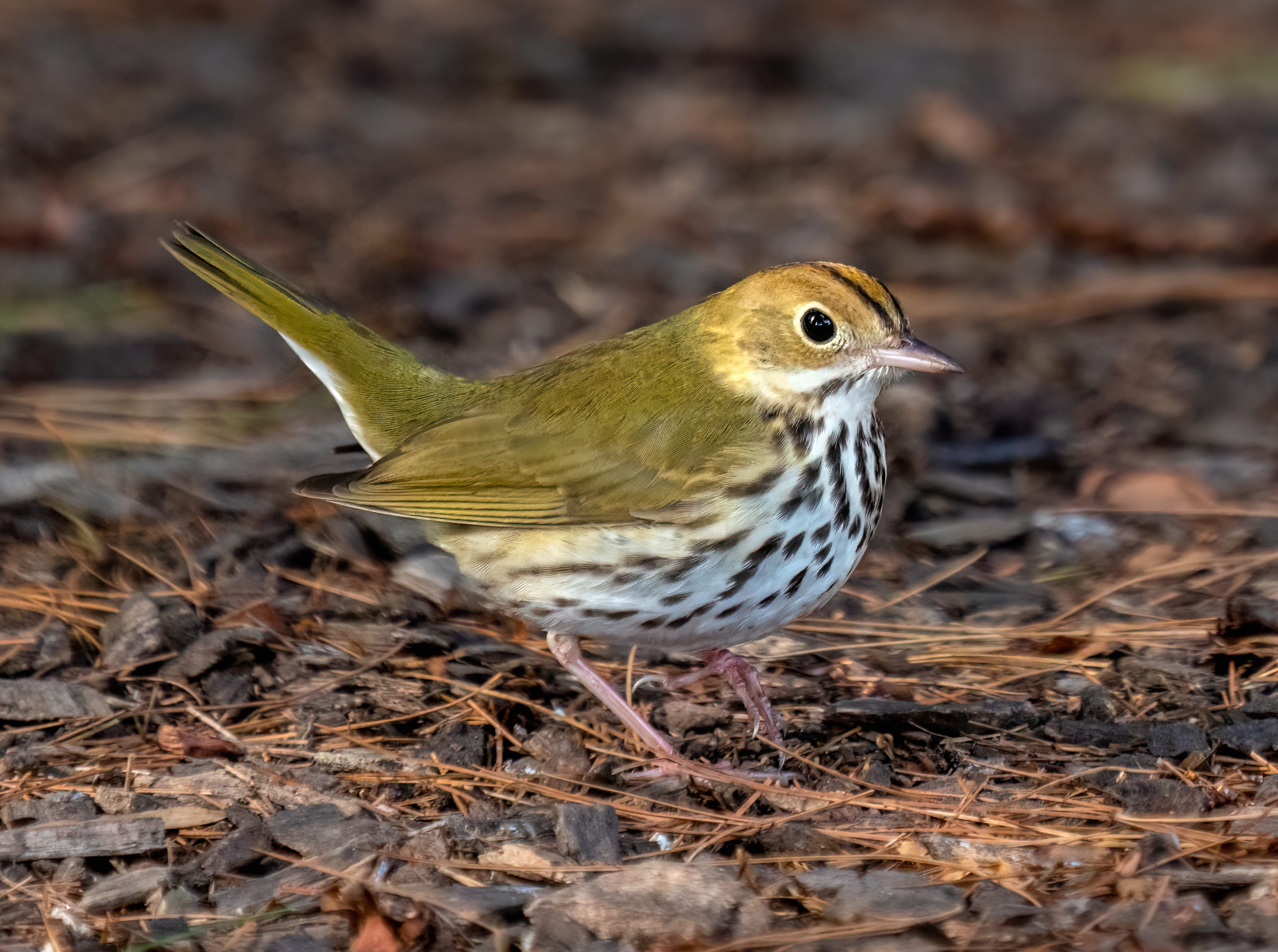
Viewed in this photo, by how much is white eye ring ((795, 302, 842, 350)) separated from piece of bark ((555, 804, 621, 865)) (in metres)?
1.31

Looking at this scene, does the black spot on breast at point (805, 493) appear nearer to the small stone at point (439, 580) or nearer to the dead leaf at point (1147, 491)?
the small stone at point (439, 580)

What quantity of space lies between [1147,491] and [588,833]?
2.87 metres

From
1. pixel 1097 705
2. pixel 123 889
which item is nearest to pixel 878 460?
pixel 1097 705

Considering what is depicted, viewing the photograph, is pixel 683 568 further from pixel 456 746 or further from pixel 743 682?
pixel 456 746

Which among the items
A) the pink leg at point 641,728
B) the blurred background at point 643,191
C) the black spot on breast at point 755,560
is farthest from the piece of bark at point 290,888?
the blurred background at point 643,191

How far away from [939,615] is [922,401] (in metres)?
1.42

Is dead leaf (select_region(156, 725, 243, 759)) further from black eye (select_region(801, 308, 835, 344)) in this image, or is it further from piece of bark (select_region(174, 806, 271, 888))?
black eye (select_region(801, 308, 835, 344))

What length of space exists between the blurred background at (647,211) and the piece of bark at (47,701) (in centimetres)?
66

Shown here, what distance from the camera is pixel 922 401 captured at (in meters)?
5.67

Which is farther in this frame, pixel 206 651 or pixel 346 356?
pixel 346 356

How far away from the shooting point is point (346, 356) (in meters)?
4.39

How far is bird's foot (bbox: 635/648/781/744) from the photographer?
149 inches

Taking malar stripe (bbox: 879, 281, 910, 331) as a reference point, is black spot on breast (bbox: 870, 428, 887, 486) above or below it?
below

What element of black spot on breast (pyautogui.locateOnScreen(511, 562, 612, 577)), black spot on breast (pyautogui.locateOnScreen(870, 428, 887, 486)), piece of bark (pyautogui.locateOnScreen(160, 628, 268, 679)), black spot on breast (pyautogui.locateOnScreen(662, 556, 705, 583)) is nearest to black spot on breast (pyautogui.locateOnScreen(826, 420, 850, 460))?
black spot on breast (pyautogui.locateOnScreen(870, 428, 887, 486))
